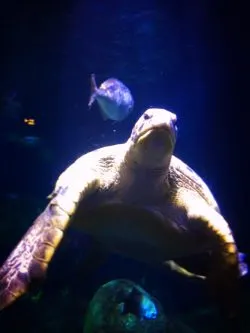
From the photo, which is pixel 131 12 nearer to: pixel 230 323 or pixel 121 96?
pixel 121 96

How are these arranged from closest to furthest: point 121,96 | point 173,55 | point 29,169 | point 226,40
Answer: point 121,96, point 29,169, point 226,40, point 173,55

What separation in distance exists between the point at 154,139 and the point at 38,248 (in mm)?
1236

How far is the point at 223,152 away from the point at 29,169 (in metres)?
4.96

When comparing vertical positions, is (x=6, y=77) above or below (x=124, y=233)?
above

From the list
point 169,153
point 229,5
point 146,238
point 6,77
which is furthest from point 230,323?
point 6,77

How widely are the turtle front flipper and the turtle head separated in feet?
1.96

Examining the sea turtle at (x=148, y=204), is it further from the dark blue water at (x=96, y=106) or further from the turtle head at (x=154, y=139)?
the dark blue water at (x=96, y=106)

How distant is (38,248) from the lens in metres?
2.44

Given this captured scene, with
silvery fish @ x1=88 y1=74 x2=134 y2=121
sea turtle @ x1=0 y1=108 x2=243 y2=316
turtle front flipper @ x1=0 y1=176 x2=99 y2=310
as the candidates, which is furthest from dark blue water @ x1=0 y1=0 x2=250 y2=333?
turtle front flipper @ x1=0 y1=176 x2=99 y2=310

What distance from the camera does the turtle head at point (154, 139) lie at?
289 centimetres

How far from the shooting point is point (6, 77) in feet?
31.9

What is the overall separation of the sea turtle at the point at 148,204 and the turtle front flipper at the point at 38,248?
0.01 m

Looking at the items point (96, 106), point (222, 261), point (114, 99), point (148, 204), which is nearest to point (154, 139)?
point (148, 204)

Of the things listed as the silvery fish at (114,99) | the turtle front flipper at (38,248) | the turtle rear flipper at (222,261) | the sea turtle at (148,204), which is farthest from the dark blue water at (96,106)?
the turtle front flipper at (38,248)
